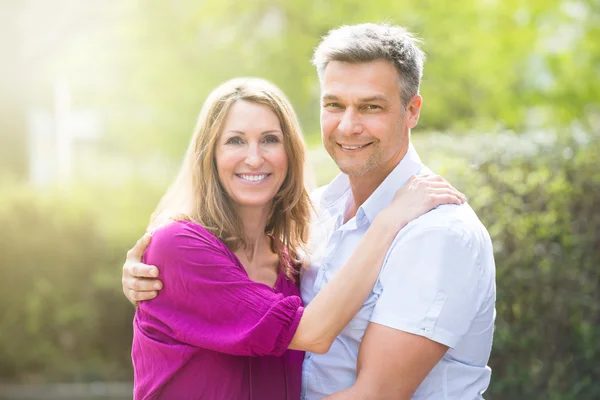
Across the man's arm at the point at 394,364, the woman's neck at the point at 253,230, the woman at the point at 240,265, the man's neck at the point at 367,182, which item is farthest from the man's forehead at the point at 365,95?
the man's arm at the point at 394,364

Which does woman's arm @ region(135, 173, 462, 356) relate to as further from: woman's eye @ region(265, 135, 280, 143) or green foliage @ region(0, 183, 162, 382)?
green foliage @ region(0, 183, 162, 382)

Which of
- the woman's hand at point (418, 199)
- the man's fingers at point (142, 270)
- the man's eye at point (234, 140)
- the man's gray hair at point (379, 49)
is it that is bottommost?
the man's fingers at point (142, 270)

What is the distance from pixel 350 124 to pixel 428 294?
87 cm

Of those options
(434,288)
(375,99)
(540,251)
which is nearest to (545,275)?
(540,251)

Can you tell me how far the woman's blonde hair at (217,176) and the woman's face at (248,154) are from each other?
0.11ft

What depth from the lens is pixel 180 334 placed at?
332cm

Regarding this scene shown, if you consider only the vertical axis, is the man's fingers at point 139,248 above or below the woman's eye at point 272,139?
below

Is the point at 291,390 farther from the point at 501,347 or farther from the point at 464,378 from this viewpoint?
the point at 501,347

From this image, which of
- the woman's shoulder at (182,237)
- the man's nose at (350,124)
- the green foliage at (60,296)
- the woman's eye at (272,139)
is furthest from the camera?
the green foliage at (60,296)

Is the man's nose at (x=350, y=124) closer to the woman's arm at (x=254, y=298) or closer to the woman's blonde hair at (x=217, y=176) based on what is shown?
the woman's arm at (x=254, y=298)

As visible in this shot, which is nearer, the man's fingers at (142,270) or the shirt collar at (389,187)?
the man's fingers at (142,270)

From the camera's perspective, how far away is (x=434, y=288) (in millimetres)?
3037

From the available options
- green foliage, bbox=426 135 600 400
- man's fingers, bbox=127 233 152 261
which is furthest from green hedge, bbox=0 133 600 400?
man's fingers, bbox=127 233 152 261

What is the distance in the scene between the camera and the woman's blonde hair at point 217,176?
3723 mm
